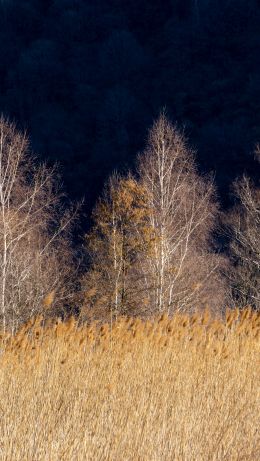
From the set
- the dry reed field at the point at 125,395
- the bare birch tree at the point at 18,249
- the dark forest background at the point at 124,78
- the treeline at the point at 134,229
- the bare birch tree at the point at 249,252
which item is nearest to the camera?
the dry reed field at the point at 125,395

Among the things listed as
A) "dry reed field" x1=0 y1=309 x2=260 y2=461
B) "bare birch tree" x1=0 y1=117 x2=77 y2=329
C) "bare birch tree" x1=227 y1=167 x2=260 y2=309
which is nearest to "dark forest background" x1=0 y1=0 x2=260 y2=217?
"bare birch tree" x1=227 y1=167 x2=260 y2=309

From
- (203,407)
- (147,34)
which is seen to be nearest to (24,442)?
(203,407)

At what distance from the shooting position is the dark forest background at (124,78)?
74.5 m

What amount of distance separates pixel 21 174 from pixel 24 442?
64.2 feet

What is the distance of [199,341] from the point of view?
290 inches

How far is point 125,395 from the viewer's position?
625 cm

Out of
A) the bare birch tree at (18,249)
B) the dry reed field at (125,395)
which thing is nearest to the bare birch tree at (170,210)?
the bare birch tree at (18,249)

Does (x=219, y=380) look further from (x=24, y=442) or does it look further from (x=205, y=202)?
(x=205, y=202)

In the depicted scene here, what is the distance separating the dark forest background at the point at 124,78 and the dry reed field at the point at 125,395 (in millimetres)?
57462

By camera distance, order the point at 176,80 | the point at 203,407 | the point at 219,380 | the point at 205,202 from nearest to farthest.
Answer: the point at 203,407 < the point at 219,380 < the point at 205,202 < the point at 176,80

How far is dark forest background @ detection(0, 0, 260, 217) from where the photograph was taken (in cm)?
7450

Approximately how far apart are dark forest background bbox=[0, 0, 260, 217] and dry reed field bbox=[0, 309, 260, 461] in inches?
2262

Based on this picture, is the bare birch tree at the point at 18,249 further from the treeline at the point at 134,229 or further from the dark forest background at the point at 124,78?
the dark forest background at the point at 124,78

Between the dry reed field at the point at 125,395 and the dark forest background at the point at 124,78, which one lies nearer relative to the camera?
the dry reed field at the point at 125,395
